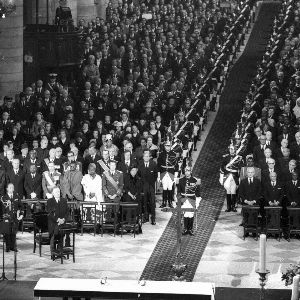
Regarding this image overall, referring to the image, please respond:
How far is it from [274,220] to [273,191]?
0.74m

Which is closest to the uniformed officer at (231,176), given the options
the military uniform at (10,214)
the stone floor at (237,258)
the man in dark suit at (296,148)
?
the stone floor at (237,258)

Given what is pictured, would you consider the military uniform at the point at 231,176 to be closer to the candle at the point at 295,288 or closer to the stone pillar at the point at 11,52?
the stone pillar at the point at 11,52

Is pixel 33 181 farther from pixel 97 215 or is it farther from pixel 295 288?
pixel 295 288

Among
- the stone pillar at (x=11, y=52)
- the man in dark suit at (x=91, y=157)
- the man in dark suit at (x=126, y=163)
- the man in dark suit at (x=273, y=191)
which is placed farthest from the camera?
the stone pillar at (x=11, y=52)

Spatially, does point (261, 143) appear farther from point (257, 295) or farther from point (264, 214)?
point (257, 295)

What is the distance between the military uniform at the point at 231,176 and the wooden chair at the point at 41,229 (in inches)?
226

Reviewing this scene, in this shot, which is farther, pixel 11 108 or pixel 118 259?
pixel 11 108

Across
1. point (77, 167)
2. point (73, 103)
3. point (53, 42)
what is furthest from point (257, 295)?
point (53, 42)

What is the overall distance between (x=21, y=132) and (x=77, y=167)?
3.79 meters

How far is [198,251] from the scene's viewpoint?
32.8 metres

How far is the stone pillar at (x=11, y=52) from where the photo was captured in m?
46.7

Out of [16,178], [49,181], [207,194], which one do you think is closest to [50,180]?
[49,181]

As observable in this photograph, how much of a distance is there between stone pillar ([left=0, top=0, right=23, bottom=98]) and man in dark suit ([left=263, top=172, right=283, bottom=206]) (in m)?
15.2

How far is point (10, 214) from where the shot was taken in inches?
1264
